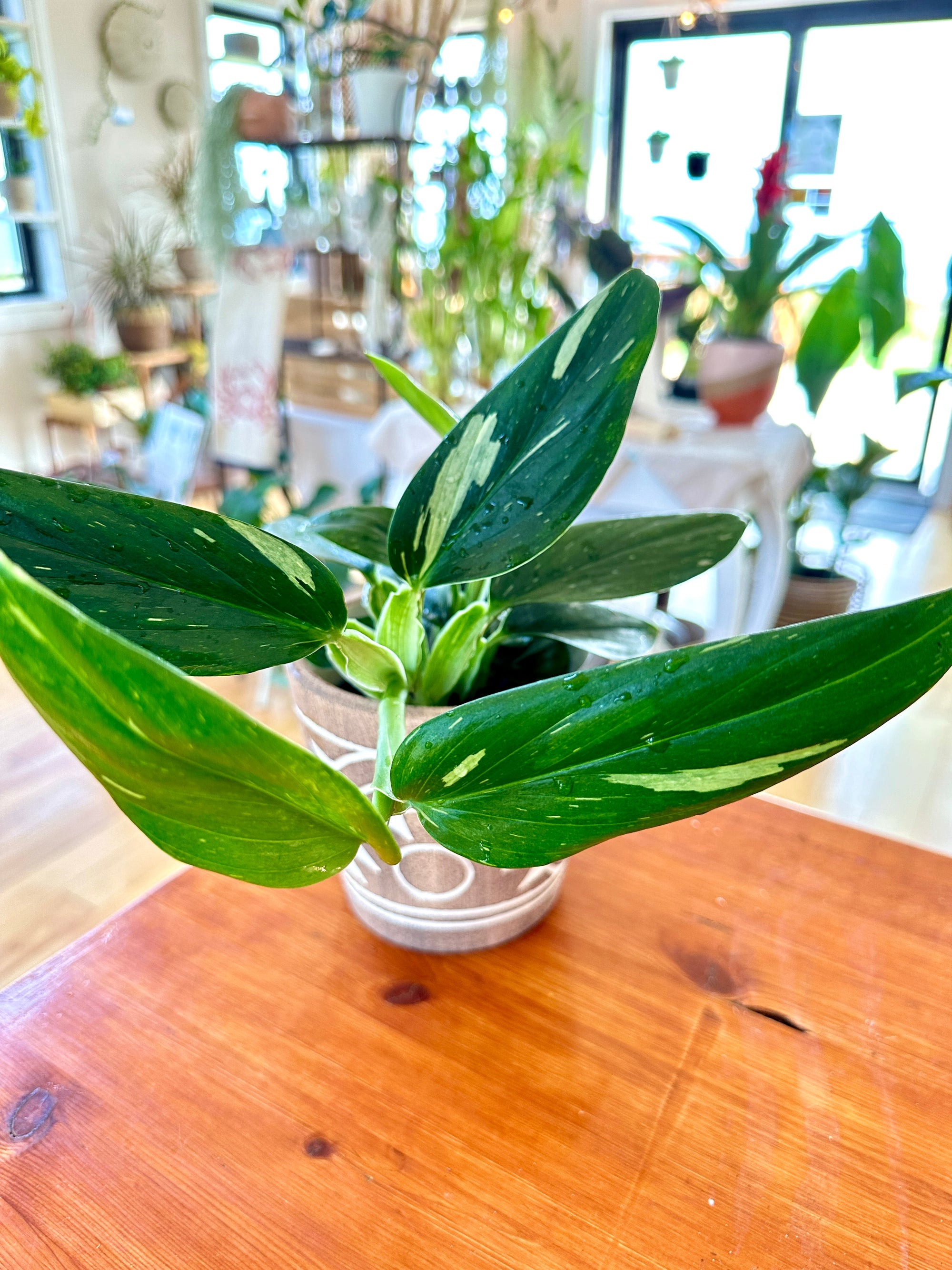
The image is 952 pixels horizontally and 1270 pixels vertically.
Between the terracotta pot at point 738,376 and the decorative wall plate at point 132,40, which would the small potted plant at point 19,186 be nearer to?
the decorative wall plate at point 132,40

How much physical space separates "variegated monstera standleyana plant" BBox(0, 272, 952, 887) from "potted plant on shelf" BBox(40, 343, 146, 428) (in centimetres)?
312

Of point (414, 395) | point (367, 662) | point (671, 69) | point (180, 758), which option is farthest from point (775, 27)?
point (180, 758)

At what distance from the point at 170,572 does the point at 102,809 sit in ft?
4.84

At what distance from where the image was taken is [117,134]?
3430 mm

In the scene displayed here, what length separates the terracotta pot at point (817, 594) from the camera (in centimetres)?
224

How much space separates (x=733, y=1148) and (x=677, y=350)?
293 centimetres

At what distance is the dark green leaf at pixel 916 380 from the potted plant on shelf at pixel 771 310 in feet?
0.36

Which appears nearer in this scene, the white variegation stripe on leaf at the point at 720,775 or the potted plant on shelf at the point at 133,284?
the white variegation stripe on leaf at the point at 720,775

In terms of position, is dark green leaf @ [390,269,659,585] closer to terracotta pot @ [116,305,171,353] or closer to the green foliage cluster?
the green foliage cluster

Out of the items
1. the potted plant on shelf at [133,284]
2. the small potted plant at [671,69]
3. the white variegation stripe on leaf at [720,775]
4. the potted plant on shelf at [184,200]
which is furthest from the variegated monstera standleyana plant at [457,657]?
the potted plant on shelf at [184,200]

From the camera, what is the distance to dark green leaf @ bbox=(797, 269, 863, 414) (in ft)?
6.02

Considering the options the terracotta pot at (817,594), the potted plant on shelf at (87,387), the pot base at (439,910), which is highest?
the pot base at (439,910)

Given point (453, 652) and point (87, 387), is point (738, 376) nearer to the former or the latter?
point (453, 652)

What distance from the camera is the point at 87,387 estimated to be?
3.24 metres
